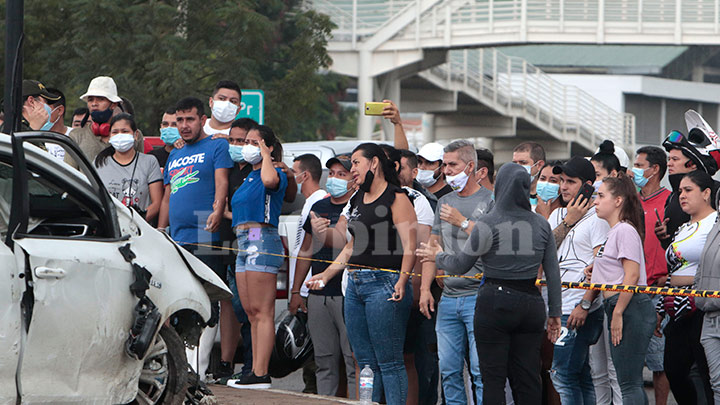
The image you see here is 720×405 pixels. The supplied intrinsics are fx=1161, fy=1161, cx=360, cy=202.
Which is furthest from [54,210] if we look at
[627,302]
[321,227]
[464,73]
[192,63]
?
[464,73]

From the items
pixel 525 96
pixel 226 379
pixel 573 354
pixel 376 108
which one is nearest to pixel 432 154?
pixel 376 108

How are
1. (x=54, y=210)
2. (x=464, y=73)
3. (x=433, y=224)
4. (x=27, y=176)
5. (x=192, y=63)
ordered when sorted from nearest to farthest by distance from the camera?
(x=27, y=176)
(x=54, y=210)
(x=433, y=224)
(x=192, y=63)
(x=464, y=73)

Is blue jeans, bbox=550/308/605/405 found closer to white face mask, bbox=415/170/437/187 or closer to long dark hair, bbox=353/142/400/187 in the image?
long dark hair, bbox=353/142/400/187

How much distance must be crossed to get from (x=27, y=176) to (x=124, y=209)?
2.39 feet

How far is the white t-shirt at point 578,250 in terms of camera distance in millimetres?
7968

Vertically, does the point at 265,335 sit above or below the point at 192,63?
below

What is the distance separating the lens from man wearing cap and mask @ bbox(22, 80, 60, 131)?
9.34 m

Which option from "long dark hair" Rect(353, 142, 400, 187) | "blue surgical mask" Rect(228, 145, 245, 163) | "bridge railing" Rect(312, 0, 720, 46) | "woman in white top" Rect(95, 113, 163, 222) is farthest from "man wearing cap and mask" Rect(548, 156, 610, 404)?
"bridge railing" Rect(312, 0, 720, 46)

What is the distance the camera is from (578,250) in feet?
26.7

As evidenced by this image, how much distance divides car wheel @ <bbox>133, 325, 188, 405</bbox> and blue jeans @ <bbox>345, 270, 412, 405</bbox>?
1.59 meters

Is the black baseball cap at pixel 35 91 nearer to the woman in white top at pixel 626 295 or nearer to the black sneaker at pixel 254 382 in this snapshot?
the black sneaker at pixel 254 382

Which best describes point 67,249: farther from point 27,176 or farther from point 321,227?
point 321,227

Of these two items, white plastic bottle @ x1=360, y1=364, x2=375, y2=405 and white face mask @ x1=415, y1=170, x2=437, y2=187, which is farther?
white face mask @ x1=415, y1=170, x2=437, y2=187

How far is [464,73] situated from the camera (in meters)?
34.8
